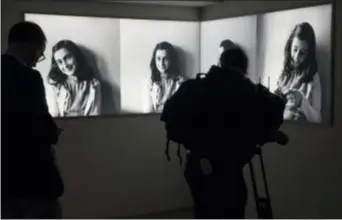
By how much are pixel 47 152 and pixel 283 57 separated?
2.23 ft

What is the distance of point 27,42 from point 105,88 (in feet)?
0.86

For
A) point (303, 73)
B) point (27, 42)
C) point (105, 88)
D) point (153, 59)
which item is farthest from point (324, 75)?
point (27, 42)

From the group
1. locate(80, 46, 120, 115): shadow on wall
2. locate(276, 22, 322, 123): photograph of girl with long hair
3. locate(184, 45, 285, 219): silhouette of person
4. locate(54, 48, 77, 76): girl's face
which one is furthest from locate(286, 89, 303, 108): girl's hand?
locate(54, 48, 77, 76): girl's face

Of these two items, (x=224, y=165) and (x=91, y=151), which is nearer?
(x=224, y=165)

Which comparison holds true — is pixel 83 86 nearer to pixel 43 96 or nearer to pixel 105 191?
pixel 43 96

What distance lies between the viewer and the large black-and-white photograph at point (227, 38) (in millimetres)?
1210

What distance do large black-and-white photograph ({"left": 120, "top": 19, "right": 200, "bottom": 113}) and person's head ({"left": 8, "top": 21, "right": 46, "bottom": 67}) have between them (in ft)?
0.85

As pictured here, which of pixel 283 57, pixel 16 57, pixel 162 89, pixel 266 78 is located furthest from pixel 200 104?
pixel 16 57

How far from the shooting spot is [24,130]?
1.01 metres

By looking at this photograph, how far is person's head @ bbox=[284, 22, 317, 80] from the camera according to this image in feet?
4.29

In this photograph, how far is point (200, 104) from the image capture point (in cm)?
113

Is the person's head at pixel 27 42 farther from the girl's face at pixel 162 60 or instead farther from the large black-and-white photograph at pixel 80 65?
the girl's face at pixel 162 60

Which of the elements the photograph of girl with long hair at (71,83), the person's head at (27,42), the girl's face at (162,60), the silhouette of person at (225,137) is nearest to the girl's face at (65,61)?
the photograph of girl with long hair at (71,83)

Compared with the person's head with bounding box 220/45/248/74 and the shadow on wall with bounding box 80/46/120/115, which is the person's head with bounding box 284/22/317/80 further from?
the shadow on wall with bounding box 80/46/120/115
